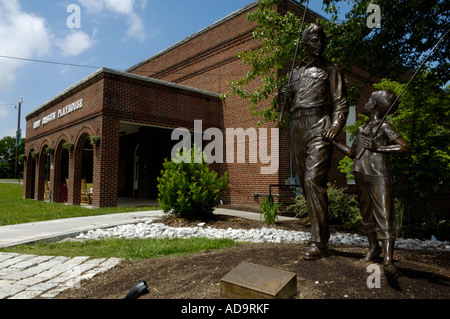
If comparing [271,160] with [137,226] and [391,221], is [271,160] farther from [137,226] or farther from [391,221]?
[391,221]

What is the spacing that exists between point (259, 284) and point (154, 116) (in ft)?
37.4

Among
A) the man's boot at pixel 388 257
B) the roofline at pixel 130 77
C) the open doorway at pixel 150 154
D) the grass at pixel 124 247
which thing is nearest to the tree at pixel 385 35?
the grass at pixel 124 247

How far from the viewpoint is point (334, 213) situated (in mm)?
8289

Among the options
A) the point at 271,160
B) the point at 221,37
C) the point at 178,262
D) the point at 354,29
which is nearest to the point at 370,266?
the point at 178,262

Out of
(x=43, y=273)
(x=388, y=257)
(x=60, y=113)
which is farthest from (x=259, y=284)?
(x=60, y=113)

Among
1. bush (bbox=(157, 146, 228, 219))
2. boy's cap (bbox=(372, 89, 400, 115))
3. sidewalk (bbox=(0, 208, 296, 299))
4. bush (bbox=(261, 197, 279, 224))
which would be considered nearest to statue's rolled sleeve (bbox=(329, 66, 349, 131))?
boy's cap (bbox=(372, 89, 400, 115))

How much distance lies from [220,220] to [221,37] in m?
9.79

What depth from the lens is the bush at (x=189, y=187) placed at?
8.09m

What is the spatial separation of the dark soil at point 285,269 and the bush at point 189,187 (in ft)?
12.2

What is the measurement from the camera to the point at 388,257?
288 cm

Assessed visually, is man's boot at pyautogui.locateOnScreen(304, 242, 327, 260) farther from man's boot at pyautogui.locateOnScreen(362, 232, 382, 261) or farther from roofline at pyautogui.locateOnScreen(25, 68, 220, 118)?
roofline at pyautogui.locateOnScreen(25, 68, 220, 118)

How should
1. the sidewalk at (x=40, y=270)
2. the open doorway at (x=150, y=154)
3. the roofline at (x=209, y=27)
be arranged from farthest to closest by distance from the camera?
the open doorway at (x=150, y=154), the roofline at (x=209, y=27), the sidewalk at (x=40, y=270)

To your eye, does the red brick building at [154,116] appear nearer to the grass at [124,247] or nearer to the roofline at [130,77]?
the roofline at [130,77]

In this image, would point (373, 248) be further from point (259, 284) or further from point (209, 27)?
point (209, 27)
